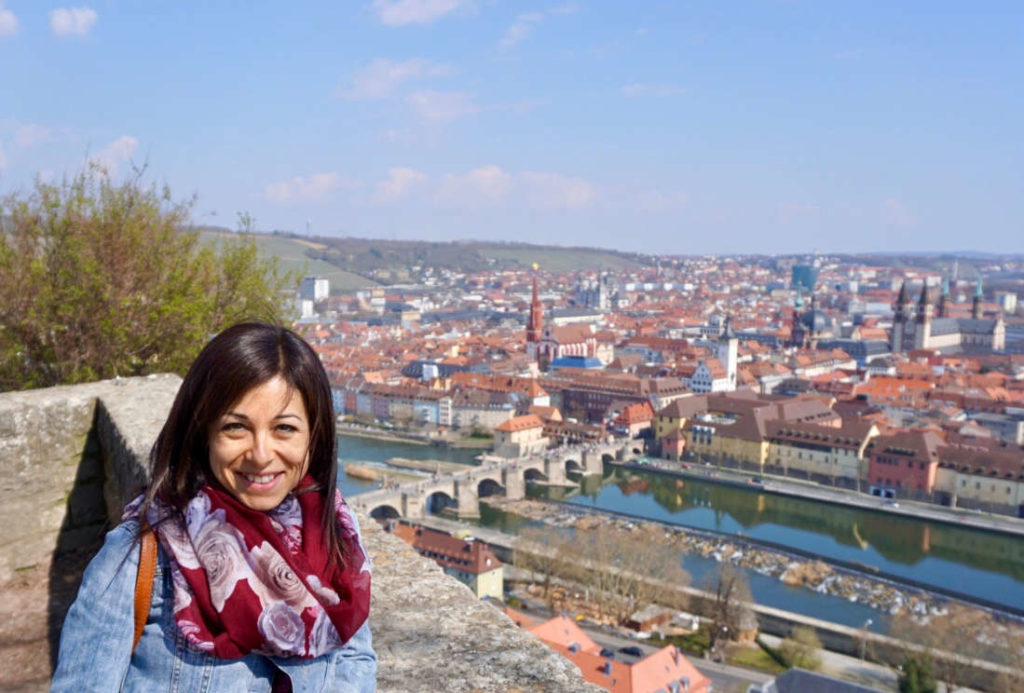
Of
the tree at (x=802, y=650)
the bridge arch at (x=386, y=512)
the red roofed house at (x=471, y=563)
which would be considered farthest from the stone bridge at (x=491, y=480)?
the tree at (x=802, y=650)

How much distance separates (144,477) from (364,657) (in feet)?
2.15

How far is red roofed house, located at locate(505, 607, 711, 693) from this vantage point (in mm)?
6863

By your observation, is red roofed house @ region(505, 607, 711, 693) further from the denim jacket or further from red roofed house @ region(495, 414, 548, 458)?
red roofed house @ region(495, 414, 548, 458)

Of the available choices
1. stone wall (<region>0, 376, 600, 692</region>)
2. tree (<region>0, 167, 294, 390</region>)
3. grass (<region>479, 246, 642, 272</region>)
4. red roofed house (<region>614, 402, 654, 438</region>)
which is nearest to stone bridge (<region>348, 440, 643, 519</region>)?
red roofed house (<region>614, 402, 654, 438</region>)

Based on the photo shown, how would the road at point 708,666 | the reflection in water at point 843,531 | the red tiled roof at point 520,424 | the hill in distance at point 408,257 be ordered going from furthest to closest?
the hill in distance at point 408,257, the red tiled roof at point 520,424, the reflection in water at point 843,531, the road at point 708,666

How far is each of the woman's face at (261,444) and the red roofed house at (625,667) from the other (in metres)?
6.22

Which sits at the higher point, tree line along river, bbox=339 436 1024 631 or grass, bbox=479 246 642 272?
grass, bbox=479 246 642 272

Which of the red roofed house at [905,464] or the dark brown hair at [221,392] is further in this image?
the red roofed house at [905,464]

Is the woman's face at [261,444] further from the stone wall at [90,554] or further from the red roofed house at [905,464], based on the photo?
the red roofed house at [905,464]

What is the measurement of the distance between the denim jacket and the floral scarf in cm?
1

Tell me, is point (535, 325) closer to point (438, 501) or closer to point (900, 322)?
point (900, 322)

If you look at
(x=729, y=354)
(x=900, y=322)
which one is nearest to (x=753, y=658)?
(x=729, y=354)

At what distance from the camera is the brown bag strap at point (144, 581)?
1.89 feet

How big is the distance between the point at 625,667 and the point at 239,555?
6.88 m
